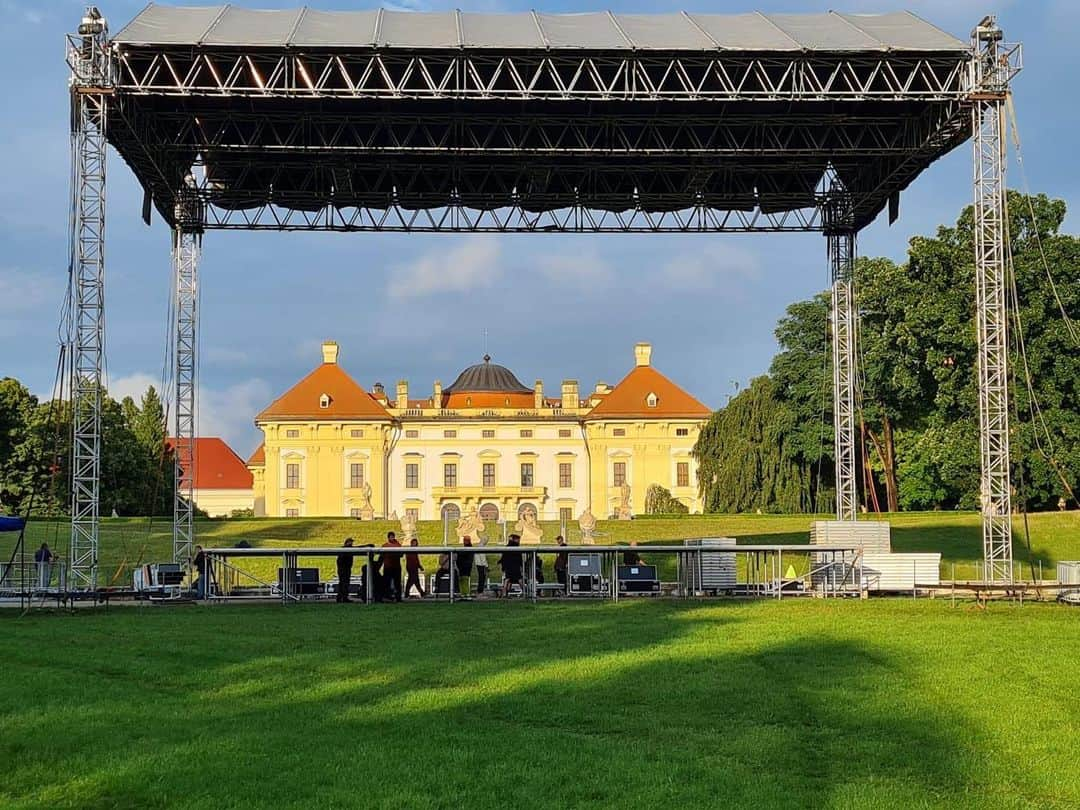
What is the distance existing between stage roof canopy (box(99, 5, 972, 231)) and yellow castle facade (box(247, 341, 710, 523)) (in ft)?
154

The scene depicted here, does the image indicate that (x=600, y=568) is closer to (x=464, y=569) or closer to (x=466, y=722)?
(x=464, y=569)

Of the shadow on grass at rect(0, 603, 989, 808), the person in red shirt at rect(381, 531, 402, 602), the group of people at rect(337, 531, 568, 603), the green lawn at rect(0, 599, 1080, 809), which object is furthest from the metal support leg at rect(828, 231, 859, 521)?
the shadow on grass at rect(0, 603, 989, 808)

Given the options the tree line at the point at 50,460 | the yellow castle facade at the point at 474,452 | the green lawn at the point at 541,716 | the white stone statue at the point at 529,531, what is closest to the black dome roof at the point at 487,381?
the yellow castle facade at the point at 474,452

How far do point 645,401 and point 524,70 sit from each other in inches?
2148

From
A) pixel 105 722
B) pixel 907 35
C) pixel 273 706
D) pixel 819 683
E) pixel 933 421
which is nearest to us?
pixel 105 722

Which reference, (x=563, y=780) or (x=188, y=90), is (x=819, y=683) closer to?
(x=563, y=780)

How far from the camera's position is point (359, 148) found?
27.2 m

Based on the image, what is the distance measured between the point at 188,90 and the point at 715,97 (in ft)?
33.2

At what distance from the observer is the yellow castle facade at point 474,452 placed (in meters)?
78.9

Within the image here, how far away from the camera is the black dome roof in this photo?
90750 millimetres

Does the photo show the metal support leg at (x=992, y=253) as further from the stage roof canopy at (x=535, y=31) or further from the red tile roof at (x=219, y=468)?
the red tile roof at (x=219, y=468)

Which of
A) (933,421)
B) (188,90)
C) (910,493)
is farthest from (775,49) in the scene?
(910,493)

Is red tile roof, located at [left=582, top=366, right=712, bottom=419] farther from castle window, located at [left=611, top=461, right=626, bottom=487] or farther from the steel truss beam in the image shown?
the steel truss beam

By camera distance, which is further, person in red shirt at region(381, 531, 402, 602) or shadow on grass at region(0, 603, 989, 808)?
person in red shirt at region(381, 531, 402, 602)
